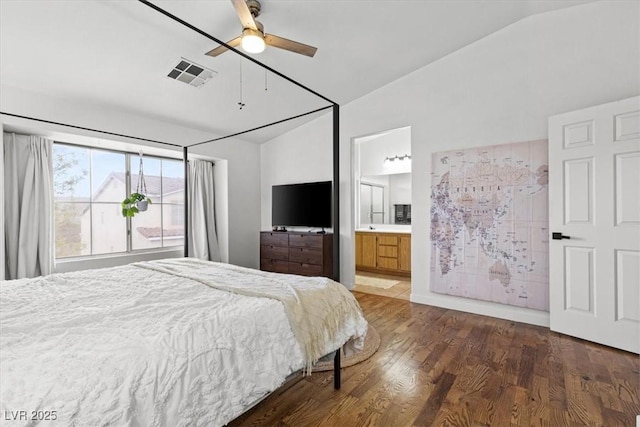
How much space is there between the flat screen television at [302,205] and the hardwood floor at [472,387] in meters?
2.25

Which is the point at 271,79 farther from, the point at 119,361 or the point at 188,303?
the point at 119,361

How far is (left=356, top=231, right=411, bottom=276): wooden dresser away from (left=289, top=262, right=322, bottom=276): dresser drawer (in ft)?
5.00

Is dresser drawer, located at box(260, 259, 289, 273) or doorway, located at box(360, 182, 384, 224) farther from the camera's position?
doorway, located at box(360, 182, 384, 224)

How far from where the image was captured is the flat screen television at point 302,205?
4676 millimetres

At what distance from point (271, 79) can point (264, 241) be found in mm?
2692

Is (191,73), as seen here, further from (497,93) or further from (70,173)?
(497,93)

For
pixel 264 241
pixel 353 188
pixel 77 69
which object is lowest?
pixel 264 241

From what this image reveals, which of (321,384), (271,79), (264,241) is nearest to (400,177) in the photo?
(264,241)

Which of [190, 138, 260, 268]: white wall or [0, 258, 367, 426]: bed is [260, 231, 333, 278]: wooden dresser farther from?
[0, 258, 367, 426]: bed

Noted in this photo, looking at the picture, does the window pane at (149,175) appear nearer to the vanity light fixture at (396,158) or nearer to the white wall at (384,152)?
the white wall at (384,152)

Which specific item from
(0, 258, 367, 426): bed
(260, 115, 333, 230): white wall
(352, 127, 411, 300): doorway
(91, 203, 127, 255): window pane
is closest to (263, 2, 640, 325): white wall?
(260, 115, 333, 230): white wall

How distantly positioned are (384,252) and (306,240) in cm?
165

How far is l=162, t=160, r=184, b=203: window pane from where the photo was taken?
15.8ft

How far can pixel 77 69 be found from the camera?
286 centimetres
